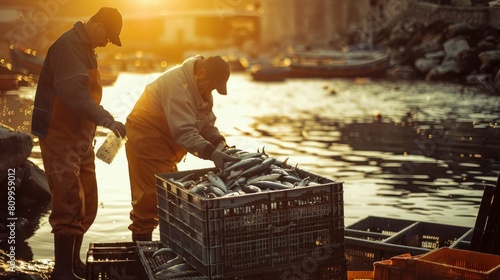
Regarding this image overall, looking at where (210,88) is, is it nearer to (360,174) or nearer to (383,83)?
(360,174)

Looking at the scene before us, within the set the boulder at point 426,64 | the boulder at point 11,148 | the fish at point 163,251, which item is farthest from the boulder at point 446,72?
the fish at point 163,251

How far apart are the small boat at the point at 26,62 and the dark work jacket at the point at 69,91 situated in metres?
3.25

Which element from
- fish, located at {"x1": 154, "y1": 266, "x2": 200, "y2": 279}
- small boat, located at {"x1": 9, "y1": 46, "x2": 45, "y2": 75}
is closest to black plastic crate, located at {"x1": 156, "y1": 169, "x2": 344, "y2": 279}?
fish, located at {"x1": 154, "y1": 266, "x2": 200, "y2": 279}

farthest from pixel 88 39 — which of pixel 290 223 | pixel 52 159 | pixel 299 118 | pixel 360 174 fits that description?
pixel 299 118

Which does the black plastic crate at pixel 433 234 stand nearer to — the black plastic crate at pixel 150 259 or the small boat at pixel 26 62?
the black plastic crate at pixel 150 259

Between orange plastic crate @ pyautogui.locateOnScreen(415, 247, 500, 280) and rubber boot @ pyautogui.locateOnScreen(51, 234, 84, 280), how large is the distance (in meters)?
2.86

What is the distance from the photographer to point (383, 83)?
46812 millimetres

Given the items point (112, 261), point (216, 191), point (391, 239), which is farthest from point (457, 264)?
point (112, 261)

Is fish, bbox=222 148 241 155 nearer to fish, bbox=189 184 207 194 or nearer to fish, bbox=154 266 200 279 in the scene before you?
fish, bbox=189 184 207 194

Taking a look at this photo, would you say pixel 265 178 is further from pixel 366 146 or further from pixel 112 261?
pixel 366 146

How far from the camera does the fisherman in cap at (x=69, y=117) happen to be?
20.4 ft

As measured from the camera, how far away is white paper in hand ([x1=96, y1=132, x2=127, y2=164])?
682 cm

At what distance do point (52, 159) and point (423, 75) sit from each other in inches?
1937

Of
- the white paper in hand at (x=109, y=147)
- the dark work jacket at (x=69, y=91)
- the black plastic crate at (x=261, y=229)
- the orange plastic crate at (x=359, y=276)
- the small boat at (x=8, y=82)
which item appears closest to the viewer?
the black plastic crate at (x=261, y=229)
